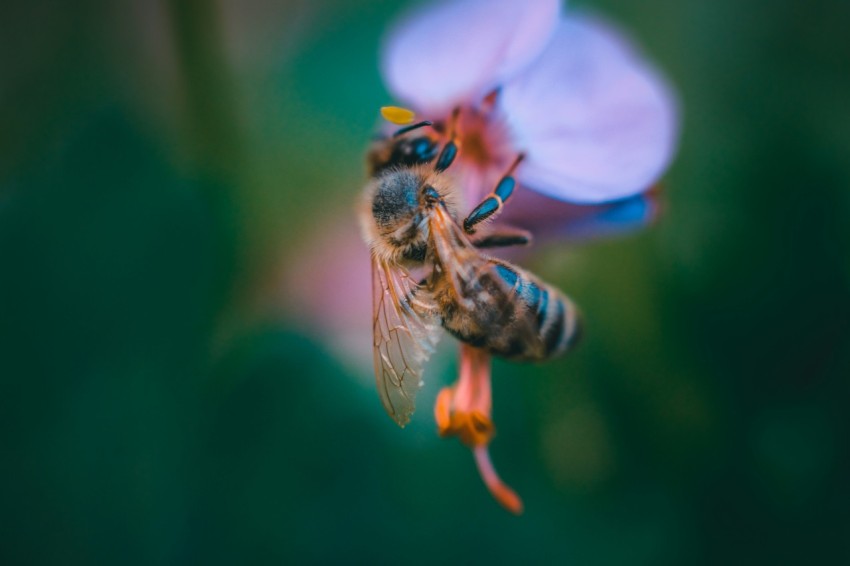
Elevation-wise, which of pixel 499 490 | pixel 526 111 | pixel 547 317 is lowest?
pixel 499 490

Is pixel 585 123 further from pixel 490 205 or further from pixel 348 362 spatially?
pixel 348 362

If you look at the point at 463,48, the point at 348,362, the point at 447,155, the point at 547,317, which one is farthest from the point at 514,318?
the point at 348,362

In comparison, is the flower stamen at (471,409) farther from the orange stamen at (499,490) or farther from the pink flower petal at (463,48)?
the pink flower petal at (463,48)

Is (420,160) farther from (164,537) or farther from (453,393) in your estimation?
(164,537)

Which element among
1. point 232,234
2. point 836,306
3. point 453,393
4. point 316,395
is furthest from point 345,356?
point 836,306

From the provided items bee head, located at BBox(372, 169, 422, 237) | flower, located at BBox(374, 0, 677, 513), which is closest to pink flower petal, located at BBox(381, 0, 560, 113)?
flower, located at BBox(374, 0, 677, 513)

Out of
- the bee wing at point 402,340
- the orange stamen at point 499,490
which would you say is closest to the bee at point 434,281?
the bee wing at point 402,340
